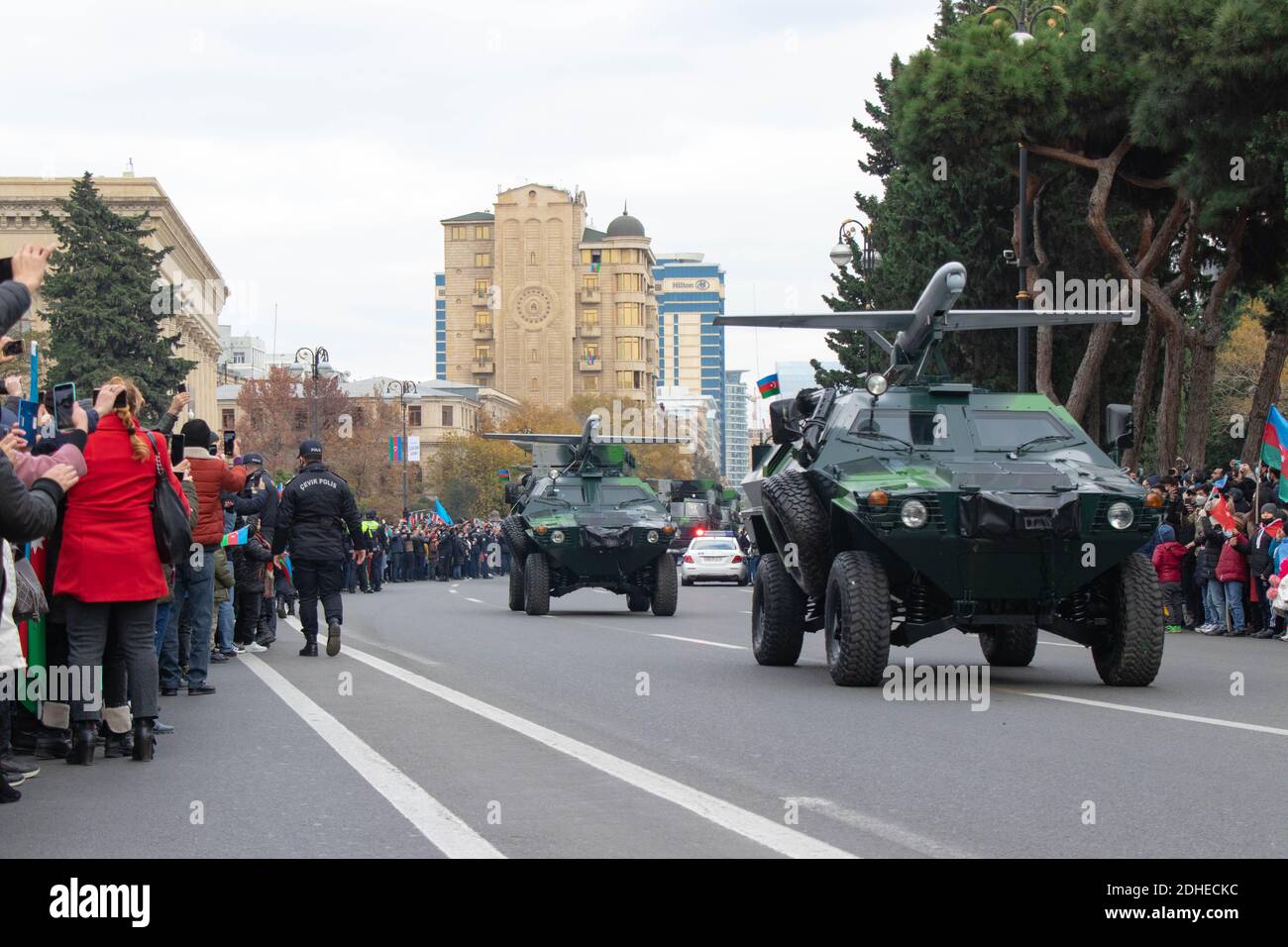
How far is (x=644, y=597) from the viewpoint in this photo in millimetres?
27047

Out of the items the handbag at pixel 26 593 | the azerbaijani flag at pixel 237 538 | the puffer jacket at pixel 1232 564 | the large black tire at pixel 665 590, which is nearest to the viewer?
the handbag at pixel 26 593

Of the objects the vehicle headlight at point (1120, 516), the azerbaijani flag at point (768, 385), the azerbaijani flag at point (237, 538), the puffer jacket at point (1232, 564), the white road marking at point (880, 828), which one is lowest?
the white road marking at point (880, 828)

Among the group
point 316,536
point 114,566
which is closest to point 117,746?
point 114,566

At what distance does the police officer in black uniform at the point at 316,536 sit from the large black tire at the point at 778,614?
13.0 ft

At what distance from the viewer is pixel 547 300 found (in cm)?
18812

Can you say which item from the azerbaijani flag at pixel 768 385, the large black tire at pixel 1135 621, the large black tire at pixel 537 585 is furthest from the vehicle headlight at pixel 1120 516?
the large black tire at pixel 537 585

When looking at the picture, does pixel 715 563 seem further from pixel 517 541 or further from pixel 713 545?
pixel 517 541

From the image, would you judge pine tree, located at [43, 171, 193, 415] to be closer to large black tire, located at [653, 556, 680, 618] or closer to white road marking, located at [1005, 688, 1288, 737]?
large black tire, located at [653, 556, 680, 618]

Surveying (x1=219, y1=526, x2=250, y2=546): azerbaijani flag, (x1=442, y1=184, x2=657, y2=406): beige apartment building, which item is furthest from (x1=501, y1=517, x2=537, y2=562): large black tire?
(x1=442, y1=184, x2=657, y2=406): beige apartment building

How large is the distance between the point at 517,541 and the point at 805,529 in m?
13.6

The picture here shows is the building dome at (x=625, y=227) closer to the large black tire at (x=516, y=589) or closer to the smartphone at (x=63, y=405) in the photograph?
the large black tire at (x=516, y=589)

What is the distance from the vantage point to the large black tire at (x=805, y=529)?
1331 cm

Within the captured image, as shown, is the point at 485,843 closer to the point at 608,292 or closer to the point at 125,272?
the point at 125,272

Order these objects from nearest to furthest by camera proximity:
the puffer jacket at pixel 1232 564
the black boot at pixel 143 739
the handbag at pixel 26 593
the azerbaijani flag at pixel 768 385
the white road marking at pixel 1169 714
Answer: the handbag at pixel 26 593
the black boot at pixel 143 739
the white road marking at pixel 1169 714
the puffer jacket at pixel 1232 564
the azerbaijani flag at pixel 768 385
